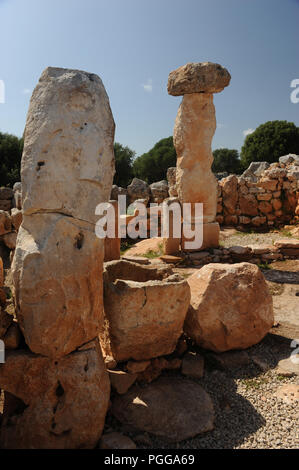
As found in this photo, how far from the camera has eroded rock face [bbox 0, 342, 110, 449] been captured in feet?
6.26

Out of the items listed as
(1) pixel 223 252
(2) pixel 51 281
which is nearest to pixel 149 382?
(2) pixel 51 281

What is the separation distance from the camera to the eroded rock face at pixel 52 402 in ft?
6.26

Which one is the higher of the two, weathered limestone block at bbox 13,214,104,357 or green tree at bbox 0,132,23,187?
green tree at bbox 0,132,23,187

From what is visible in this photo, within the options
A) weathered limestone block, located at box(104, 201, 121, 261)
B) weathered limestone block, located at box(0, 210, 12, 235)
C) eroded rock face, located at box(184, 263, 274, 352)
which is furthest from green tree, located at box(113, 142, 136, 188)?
eroded rock face, located at box(184, 263, 274, 352)

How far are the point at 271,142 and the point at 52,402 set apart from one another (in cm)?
2685

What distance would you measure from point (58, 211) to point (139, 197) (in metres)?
8.81

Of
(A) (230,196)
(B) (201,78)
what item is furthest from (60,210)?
(A) (230,196)

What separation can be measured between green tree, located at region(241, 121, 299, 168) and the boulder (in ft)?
83.7

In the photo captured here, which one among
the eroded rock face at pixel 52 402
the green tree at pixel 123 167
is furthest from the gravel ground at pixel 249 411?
the green tree at pixel 123 167

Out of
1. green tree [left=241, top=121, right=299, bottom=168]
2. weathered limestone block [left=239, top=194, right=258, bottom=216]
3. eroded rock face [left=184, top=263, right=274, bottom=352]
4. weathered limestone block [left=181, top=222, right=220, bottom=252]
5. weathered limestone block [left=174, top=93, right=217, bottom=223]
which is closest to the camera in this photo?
eroded rock face [left=184, top=263, right=274, bottom=352]

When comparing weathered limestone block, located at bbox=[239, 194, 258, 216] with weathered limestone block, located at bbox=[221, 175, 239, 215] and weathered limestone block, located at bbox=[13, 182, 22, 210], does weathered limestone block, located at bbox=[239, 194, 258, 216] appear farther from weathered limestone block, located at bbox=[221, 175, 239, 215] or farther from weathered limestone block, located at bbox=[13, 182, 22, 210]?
weathered limestone block, located at bbox=[13, 182, 22, 210]

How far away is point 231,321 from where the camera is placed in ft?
9.70

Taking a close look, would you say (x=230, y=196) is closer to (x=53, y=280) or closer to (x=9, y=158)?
(x=53, y=280)

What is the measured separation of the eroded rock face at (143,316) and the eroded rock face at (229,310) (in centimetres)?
31
